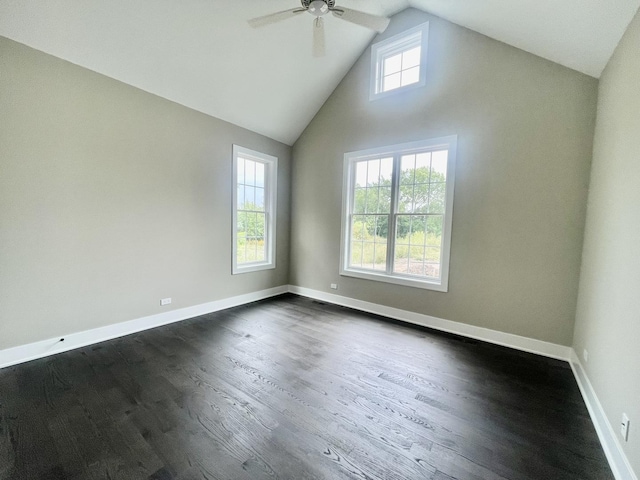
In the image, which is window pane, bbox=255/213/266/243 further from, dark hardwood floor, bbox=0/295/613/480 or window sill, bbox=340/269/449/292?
dark hardwood floor, bbox=0/295/613/480

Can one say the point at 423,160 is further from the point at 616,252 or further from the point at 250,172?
the point at 250,172

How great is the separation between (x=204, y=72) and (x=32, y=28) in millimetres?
1461

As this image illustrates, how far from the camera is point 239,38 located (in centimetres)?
299

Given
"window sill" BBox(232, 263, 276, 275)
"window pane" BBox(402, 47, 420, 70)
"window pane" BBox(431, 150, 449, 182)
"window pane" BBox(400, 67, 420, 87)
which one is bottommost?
"window sill" BBox(232, 263, 276, 275)

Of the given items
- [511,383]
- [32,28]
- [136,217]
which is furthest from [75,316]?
[511,383]

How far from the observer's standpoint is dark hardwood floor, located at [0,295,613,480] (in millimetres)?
1418

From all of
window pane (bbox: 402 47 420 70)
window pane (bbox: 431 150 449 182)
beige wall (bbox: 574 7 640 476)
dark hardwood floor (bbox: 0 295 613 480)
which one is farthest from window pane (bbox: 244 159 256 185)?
beige wall (bbox: 574 7 640 476)

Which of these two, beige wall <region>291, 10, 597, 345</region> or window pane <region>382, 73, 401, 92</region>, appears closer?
beige wall <region>291, 10, 597, 345</region>

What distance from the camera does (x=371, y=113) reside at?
13.0ft

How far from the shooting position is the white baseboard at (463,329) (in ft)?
9.00

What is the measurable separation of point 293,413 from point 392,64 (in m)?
4.57

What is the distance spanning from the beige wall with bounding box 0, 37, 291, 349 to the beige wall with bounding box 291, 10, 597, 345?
2.75 meters

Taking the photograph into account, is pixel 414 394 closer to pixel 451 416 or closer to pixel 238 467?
pixel 451 416

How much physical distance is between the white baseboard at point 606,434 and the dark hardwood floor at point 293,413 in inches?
2.2
